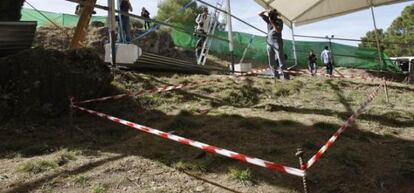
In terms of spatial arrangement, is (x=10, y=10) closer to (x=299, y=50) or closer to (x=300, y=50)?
(x=299, y=50)

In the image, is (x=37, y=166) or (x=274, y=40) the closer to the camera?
(x=37, y=166)

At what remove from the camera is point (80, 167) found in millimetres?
5211

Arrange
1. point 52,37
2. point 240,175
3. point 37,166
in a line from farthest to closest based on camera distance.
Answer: point 52,37 → point 37,166 → point 240,175

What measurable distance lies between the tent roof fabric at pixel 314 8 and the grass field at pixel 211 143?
6559 millimetres

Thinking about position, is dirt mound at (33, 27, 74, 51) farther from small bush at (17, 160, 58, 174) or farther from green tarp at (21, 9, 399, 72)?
small bush at (17, 160, 58, 174)

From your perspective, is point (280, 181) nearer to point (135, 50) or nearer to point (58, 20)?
point (135, 50)

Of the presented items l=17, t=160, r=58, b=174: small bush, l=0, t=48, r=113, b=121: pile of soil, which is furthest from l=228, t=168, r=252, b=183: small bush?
l=0, t=48, r=113, b=121: pile of soil

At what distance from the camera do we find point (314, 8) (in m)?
16.1

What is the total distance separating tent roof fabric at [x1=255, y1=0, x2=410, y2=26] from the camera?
1526cm

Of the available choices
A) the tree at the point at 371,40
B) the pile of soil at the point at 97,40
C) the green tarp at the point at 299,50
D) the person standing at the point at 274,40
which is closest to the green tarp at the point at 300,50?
the green tarp at the point at 299,50

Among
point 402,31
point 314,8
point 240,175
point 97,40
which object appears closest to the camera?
point 240,175

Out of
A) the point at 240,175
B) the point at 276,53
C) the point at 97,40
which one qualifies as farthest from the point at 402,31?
the point at 240,175

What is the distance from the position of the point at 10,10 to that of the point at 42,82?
1432 millimetres

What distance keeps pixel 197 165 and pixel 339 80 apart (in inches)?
261
